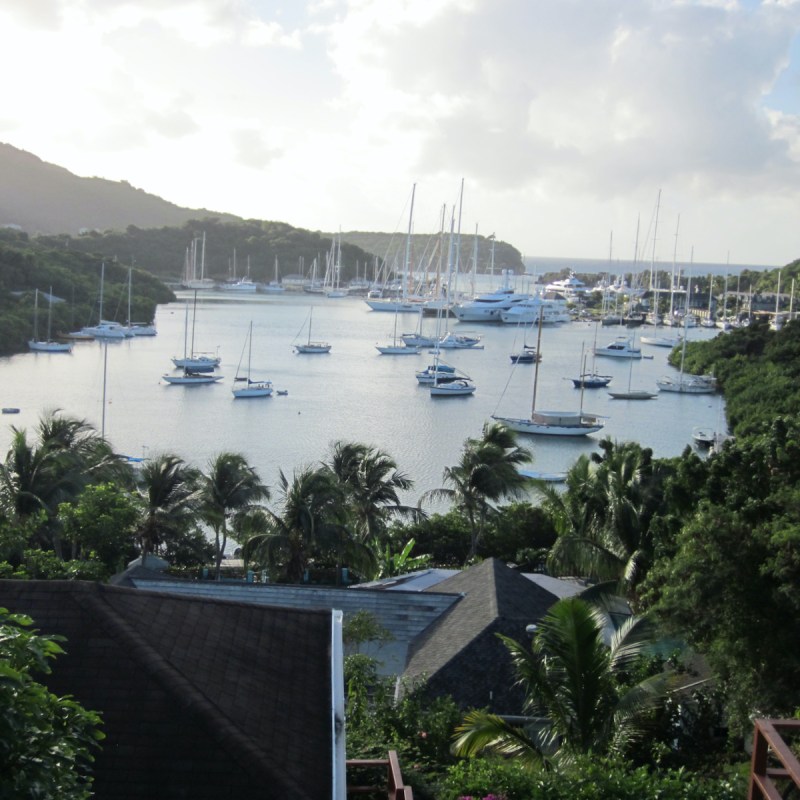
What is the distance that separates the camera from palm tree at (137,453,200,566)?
21.4 meters

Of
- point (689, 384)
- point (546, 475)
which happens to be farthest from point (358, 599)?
point (689, 384)

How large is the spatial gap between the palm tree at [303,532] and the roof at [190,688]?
11097 mm

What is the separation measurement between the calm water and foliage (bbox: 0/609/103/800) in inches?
1228

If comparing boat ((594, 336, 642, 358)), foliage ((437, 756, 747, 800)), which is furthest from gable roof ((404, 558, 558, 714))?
boat ((594, 336, 642, 358))

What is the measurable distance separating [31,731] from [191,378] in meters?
60.3

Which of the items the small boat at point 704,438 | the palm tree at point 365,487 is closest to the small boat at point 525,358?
A: the small boat at point 704,438

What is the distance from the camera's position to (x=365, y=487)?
2431 centimetres

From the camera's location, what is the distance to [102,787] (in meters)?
6.67

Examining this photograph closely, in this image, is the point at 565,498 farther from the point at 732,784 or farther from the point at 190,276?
the point at 190,276

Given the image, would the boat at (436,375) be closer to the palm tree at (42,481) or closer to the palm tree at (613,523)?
the palm tree at (42,481)

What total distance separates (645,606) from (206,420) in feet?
126

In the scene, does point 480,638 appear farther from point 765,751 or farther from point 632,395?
point 632,395

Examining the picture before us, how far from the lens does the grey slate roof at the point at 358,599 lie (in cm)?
1541

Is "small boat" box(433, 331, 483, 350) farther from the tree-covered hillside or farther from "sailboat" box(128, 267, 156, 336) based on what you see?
the tree-covered hillside
